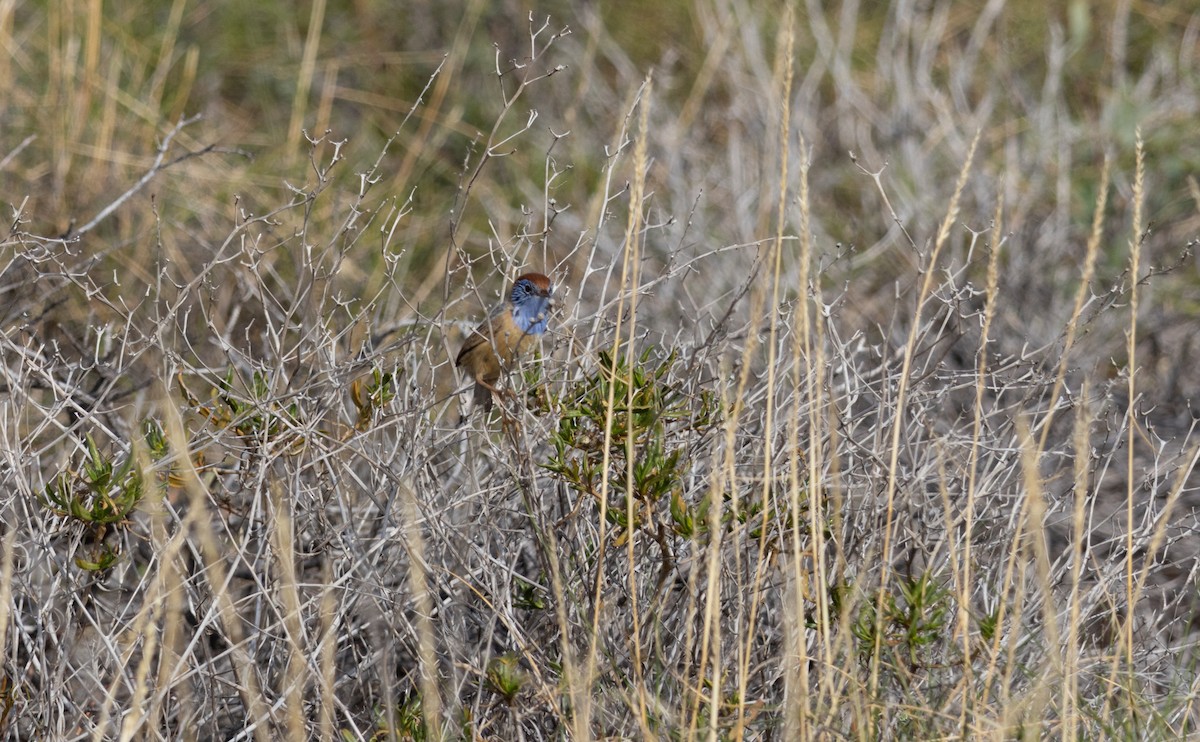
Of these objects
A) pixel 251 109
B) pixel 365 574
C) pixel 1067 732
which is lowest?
pixel 251 109

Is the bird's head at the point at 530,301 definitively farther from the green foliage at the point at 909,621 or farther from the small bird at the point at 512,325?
the green foliage at the point at 909,621

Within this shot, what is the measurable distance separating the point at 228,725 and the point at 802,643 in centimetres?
149

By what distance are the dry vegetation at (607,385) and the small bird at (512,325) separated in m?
0.12

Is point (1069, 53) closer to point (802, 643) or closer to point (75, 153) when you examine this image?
point (75, 153)

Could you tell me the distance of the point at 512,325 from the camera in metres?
3.58

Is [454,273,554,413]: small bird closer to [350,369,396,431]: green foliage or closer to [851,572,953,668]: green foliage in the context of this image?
[350,369,396,431]: green foliage

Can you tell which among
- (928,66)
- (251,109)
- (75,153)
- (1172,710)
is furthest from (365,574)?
(928,66)

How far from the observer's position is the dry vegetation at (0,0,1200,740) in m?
2.57

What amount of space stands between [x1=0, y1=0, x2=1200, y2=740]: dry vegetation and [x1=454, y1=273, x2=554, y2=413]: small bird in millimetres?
122

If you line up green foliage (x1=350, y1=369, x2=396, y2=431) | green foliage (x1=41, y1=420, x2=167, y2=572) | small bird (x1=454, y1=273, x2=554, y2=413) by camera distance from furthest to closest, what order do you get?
1. small bird (x1=454, y1=273, x2=554, y2=413)
2. green foliage (x1=350, y1=369, x2=396, y2=431)
3. green foliage (x1=41, y1=420, x2=167, y2=572)

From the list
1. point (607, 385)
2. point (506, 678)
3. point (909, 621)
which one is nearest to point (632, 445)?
point (607, 385)

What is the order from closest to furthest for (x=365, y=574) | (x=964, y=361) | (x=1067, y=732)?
1. (x=1067, y=732)
2. (x=365, y=574)
3. (x=964, y=361)

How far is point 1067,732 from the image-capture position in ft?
7.35

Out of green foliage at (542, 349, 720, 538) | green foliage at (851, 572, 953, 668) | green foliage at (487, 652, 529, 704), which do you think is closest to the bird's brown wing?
green foliage at (542, 349, 720, 538)
